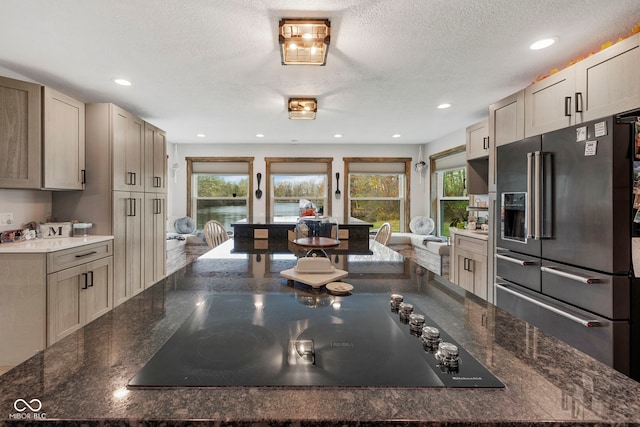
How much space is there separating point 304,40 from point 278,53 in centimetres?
47

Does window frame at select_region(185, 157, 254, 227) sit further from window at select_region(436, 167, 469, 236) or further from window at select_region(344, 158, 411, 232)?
window at select_region(436, 167, 469, 236)

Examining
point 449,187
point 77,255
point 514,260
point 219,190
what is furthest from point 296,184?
point 514,260

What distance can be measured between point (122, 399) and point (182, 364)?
115mm

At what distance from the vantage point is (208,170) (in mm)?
6613

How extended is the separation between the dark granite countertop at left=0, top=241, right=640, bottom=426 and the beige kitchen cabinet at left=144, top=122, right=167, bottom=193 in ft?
11.9

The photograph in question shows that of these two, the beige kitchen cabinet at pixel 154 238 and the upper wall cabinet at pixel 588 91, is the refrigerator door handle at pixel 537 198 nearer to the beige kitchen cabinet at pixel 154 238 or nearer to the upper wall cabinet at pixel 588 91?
the upper wall cabinet at pixel 588 91

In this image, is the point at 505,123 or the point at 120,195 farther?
the point at 120,195

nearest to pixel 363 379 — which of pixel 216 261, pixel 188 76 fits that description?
pixel 216 261

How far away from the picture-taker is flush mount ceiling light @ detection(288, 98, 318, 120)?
139 inches

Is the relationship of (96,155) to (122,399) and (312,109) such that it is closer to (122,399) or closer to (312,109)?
(312,109)

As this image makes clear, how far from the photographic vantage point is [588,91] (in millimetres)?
2186

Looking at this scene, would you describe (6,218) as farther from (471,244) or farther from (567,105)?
(567,105)

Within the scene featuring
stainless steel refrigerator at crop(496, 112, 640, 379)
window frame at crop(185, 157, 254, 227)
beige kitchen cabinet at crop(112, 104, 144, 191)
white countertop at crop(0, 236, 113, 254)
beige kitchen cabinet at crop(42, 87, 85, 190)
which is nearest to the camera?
stainless steel refrigerator at crop(496, 112, 640, 379)

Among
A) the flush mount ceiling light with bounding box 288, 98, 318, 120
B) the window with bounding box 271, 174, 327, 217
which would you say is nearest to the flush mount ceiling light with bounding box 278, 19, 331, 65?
the flush mount ceiling light with bounding box 288, 98, 318, 120
